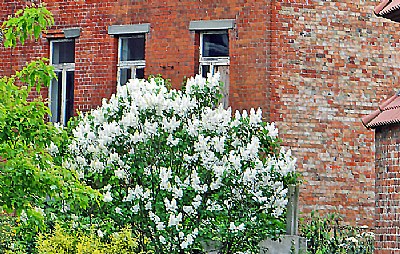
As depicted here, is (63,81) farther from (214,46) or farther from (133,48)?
(214,46)

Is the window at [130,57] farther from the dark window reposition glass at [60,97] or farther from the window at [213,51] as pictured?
the window at [213,51]

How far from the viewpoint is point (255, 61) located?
22141 mm

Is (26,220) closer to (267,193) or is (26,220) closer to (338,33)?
(267,193)

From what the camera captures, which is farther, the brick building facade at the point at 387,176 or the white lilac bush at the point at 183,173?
the white lilac bush at the point at 183,173

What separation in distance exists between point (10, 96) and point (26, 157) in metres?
0.86

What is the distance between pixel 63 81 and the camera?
24.8 m

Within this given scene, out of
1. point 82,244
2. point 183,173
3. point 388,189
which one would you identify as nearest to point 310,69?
point 183,173

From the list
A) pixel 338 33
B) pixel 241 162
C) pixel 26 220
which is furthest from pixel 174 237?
pixel 338 33

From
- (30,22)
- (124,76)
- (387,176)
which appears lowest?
(387,176)

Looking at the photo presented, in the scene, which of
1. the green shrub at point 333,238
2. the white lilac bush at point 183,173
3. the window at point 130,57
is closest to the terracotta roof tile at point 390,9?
the white lilac bush at point 183,173

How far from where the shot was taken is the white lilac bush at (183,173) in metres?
18.4

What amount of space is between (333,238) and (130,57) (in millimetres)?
6238

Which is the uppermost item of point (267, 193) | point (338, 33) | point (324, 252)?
point (338, 33)

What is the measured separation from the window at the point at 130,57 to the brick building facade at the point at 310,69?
0.77m
